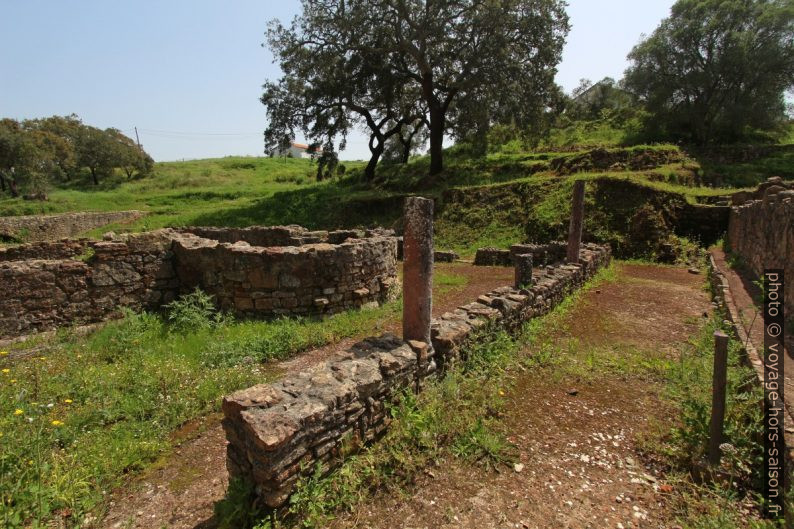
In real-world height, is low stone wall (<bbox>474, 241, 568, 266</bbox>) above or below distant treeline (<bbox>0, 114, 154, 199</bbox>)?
below

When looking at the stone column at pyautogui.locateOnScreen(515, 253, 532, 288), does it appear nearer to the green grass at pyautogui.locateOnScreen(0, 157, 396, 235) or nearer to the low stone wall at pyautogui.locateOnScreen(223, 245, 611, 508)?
the low stone wall at pyautogui.locateOnScreen(223, 245, 611, 508)

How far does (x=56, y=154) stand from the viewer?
40781mm

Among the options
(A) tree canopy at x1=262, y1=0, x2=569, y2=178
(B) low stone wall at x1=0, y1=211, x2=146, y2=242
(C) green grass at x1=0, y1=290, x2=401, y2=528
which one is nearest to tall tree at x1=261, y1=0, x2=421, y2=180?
(A) tree canopy at x1=262, y1=0, x2=569, y2=178

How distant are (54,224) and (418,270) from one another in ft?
80.3

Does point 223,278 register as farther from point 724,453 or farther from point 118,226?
point 118,226

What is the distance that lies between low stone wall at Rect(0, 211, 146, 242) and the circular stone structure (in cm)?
1341

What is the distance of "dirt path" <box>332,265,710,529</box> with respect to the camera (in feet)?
11.8

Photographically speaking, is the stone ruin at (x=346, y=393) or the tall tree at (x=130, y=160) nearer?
the stone ruin at (x=346, y=393)

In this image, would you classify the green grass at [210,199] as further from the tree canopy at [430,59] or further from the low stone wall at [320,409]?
the low stone wall at [320,409]

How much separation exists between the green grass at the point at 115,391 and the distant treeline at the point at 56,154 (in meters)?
35.2

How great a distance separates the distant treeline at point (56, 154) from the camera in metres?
33.5

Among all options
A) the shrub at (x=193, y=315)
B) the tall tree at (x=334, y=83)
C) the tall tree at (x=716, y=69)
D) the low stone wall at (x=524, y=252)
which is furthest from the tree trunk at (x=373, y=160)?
the shrub at (x=193, y=315)

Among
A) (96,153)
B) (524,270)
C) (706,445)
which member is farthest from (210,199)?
(706,445)

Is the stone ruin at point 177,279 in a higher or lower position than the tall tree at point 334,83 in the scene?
lower
